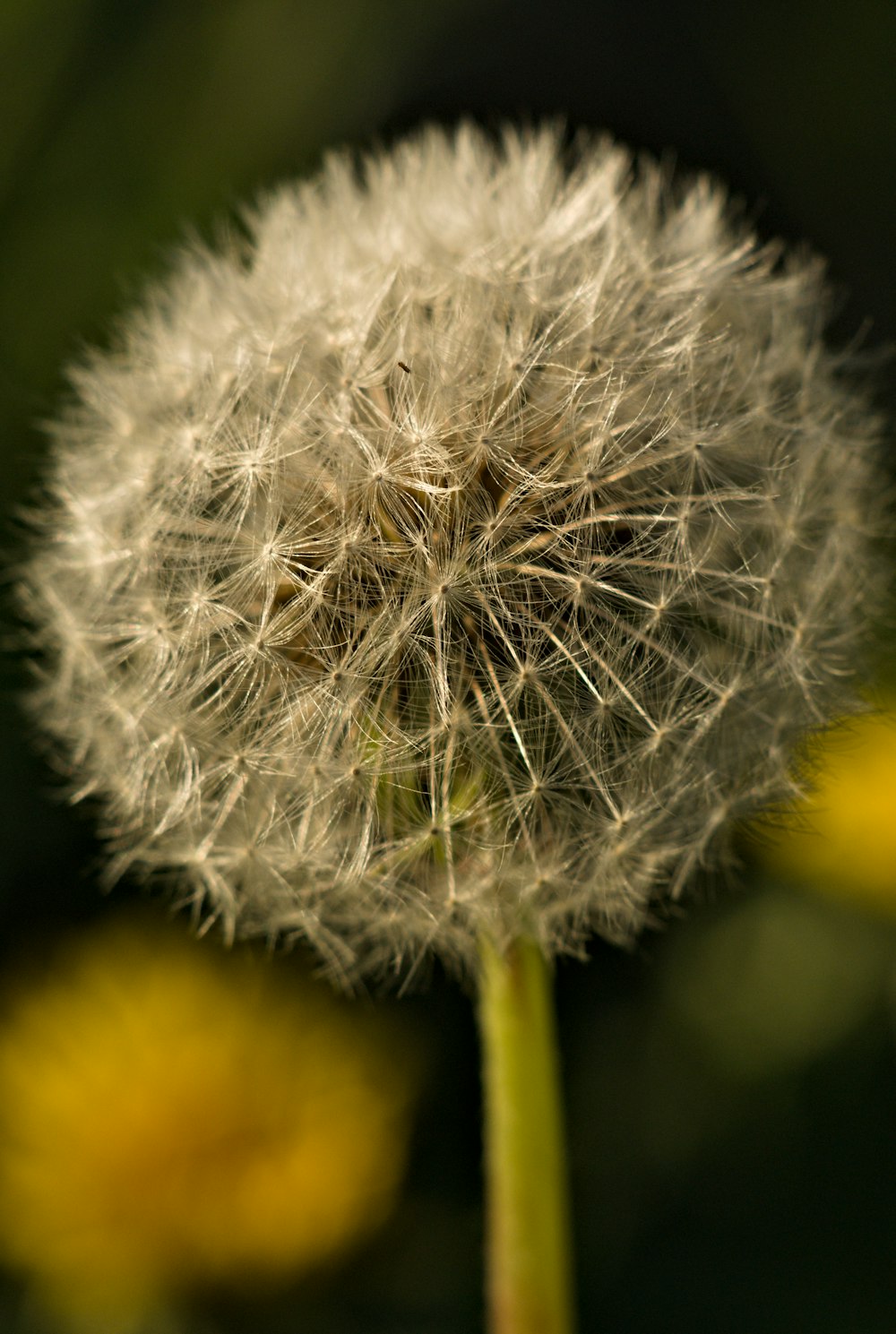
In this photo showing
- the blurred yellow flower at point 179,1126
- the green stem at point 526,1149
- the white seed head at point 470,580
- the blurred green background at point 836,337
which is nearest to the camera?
the white seed head at point 470,580

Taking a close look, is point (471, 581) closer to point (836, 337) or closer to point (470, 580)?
point (470, 580)

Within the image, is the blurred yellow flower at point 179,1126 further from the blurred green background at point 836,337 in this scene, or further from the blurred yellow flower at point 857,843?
the blurred yellow flower at point 857,843

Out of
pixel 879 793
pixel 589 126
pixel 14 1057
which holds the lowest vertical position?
pixel 14 1057

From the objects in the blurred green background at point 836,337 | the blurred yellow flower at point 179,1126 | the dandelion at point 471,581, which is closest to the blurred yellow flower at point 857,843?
the blurred green background at point 836,337

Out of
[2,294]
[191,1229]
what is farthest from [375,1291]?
[2,294]

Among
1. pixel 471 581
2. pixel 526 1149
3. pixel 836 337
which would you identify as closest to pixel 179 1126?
pixel 526 1149

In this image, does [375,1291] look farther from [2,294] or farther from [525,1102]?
[2,294]

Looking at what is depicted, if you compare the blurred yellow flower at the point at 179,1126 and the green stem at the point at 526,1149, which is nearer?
the green stem at the point at 526,1149
